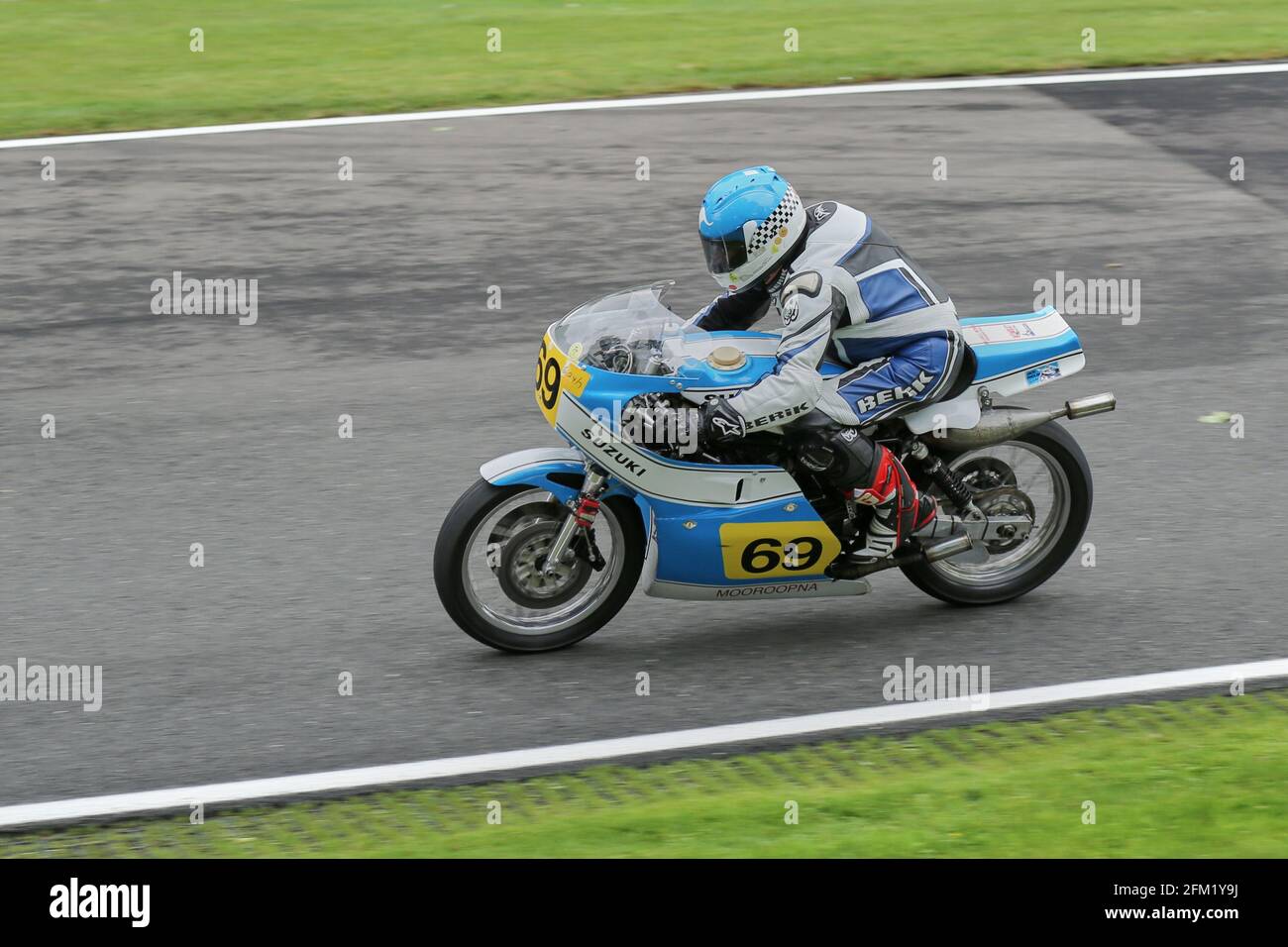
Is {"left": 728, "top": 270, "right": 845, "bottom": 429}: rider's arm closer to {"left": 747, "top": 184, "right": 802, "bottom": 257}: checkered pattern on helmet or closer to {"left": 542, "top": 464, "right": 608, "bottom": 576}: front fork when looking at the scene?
{"left": 747, "top": 184, "right": 802, "bottom": 257}: checkered pattern on helmet

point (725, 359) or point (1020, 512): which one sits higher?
point (725, 359)

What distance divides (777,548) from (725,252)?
1.15 meters

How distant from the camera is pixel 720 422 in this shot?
655 cm

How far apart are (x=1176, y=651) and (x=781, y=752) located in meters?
1.71

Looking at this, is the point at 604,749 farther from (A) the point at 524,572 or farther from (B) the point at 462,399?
(B) the point at 462,399

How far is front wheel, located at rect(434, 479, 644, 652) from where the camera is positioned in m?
6.68

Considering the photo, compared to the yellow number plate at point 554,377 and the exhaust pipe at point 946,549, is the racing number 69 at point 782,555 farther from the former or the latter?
the yellow number plate at point 554,377

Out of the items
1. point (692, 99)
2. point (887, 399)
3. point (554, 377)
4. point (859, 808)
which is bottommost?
point (859, 808)

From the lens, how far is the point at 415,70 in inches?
591

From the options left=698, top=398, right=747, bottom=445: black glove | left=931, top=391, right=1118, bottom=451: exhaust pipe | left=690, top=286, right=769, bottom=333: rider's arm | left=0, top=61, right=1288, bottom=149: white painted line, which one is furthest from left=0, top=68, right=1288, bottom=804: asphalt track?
left=690, top=286, right=769, bottom=333: rider's arm

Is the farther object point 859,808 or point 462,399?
point 462,399

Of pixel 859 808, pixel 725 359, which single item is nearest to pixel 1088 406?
pixel 725 359

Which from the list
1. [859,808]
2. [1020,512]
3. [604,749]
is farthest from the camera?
[1020,512]

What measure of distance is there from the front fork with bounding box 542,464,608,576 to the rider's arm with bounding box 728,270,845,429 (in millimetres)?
583
